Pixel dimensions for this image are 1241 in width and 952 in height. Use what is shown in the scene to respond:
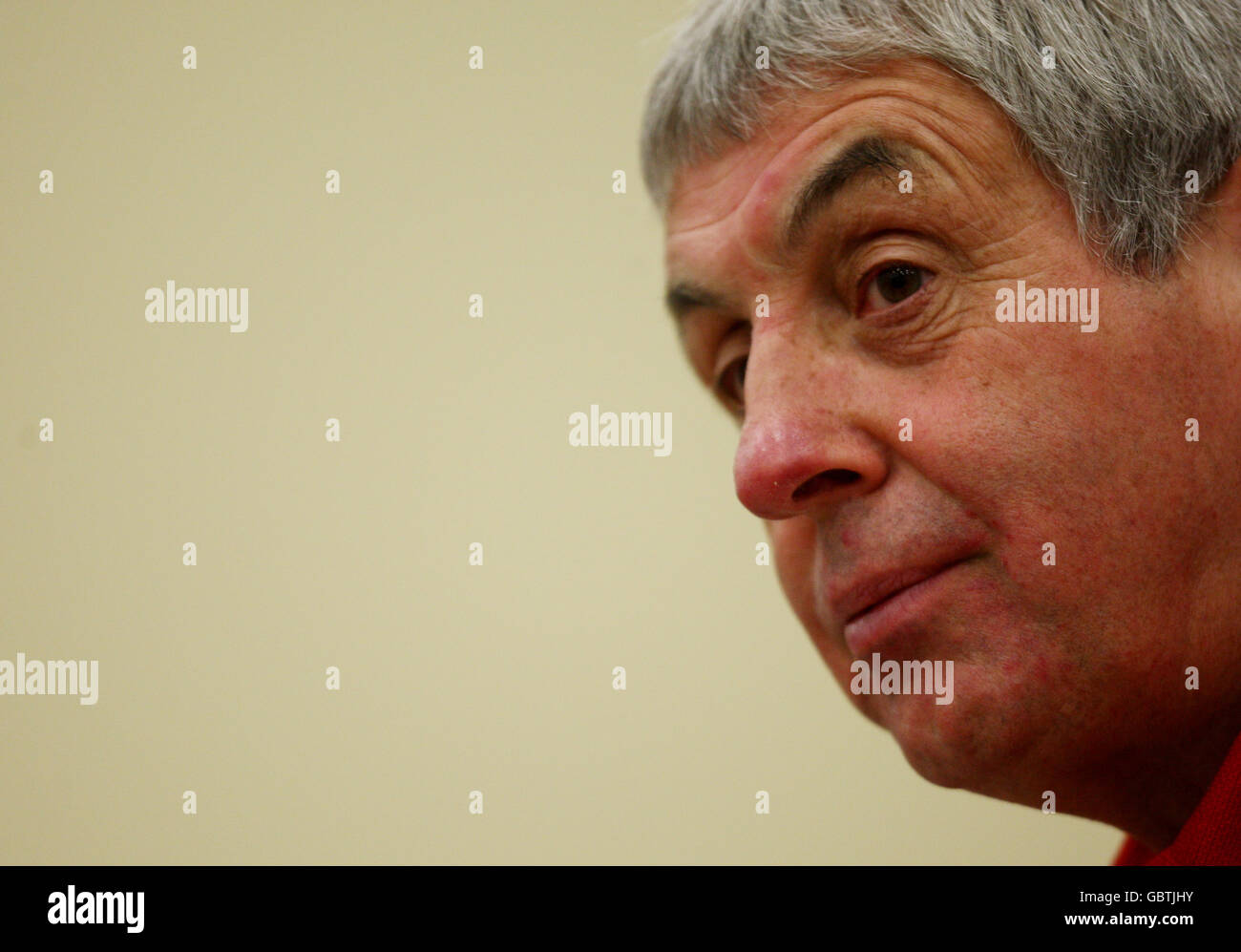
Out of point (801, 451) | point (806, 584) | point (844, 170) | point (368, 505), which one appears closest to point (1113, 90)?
point (844, 170)

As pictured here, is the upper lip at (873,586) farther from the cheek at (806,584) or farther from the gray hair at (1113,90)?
the gray hair at (1113,90)

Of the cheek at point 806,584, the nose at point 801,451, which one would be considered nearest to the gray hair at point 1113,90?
the nose at point 801,451

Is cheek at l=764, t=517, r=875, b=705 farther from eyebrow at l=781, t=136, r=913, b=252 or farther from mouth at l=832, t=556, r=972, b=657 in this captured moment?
eyebrow at l=781, t=136, r=913, b=252

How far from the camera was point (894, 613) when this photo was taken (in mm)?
825

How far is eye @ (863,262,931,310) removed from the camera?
33.1 inches

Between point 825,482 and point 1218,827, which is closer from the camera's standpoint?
point 1218,827

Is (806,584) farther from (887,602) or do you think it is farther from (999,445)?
(999,445)

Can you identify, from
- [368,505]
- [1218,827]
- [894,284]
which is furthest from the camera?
[368,505]

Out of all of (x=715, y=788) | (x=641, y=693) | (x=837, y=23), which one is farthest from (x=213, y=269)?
(x=837, y=23)

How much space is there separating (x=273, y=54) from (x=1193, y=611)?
204 cm

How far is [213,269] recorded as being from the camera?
6.99 ft

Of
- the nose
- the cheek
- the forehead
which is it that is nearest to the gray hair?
the forehead

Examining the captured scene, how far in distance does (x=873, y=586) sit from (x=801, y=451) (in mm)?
117

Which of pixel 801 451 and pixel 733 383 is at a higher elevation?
pixel 733 383
